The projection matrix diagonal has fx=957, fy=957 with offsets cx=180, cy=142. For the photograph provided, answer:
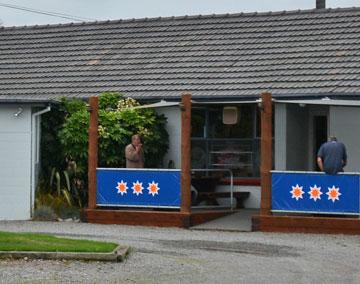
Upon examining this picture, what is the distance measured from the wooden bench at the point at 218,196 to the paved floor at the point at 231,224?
0.85 m

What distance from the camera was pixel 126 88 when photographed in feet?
75.3

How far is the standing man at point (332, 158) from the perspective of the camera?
17.9m

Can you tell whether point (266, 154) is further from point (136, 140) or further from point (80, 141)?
point (80, 141)

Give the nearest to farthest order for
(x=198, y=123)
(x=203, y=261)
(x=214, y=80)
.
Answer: (x=203, y=261), (x=214, y=80), (x=198, y=123)

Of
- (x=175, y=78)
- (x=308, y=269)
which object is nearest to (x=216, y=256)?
(x=308, y=269)

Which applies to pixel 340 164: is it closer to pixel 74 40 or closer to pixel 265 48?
pixel 265 48

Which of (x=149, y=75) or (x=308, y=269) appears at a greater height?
(x=149, y=75)

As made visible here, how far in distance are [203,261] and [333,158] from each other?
498 centimetres

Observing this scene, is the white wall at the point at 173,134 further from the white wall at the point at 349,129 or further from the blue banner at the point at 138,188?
the white wall at the point at 349,129

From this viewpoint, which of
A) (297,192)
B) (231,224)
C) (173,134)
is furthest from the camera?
(173,134)

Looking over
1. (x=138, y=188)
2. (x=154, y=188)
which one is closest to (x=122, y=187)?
(x=138, y=188)

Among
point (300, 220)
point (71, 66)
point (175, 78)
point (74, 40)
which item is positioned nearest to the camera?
point (300, 220)

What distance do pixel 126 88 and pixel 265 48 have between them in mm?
3527

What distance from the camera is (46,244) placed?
47.1 ft
